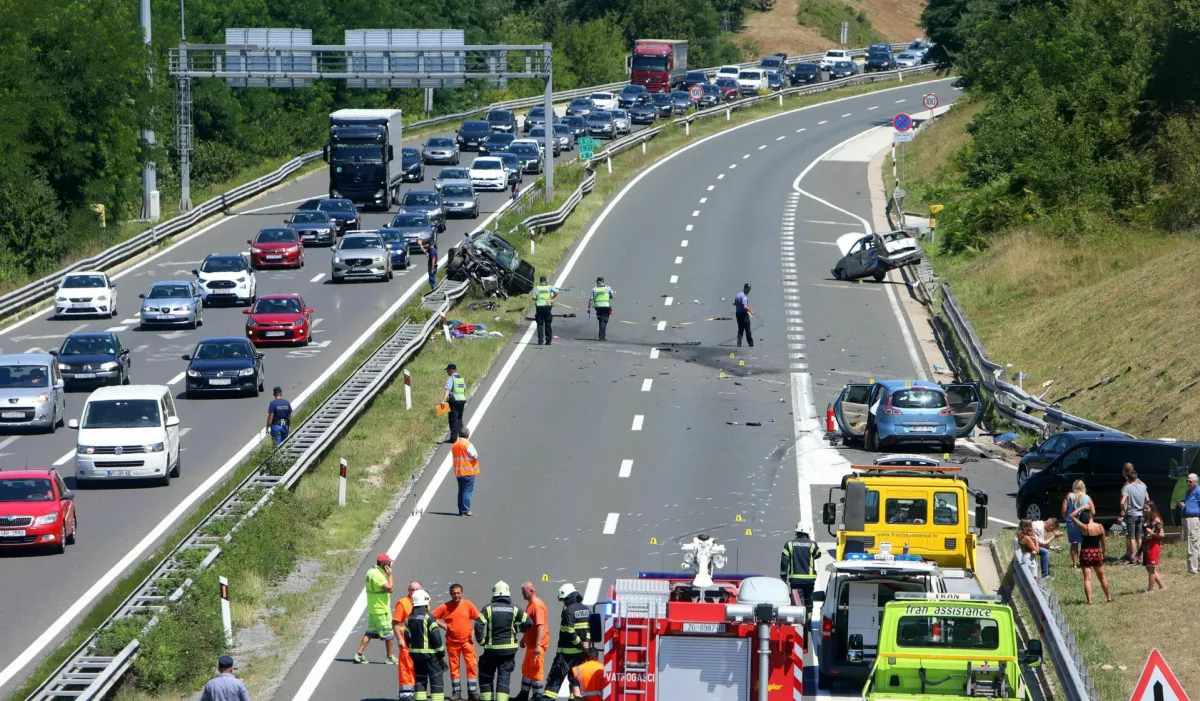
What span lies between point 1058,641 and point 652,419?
61.9 feet

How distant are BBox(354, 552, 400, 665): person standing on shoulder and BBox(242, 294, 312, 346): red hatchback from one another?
74.2ft

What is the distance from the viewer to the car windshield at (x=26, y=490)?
25.0 metres

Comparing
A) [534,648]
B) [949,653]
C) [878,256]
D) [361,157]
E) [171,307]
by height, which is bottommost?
[171,307]

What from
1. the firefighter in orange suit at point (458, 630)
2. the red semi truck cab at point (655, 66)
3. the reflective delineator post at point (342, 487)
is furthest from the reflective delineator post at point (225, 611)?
the red semi truck cab at point (655, 66)

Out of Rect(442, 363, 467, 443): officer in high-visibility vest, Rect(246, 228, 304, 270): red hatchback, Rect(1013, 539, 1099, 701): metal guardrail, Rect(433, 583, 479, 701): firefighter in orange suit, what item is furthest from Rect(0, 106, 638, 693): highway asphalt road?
Rect(1013, 539, 1099, 701): metal guardrail

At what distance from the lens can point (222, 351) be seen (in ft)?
120

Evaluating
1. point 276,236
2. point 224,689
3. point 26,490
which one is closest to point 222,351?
point 26,490

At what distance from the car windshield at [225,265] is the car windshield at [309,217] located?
10.7 metres

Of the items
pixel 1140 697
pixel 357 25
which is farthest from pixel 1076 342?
pixel 357 25

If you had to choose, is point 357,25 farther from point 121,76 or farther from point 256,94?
point 121,76

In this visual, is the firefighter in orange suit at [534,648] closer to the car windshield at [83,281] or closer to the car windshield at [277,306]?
the car windshield at [277,306]

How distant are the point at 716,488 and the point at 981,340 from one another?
53.4ft

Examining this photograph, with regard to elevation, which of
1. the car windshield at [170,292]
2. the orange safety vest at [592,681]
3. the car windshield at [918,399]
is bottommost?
the car windshield at [170,292]

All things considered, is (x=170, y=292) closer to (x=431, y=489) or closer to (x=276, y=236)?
(x=276, y=236)
